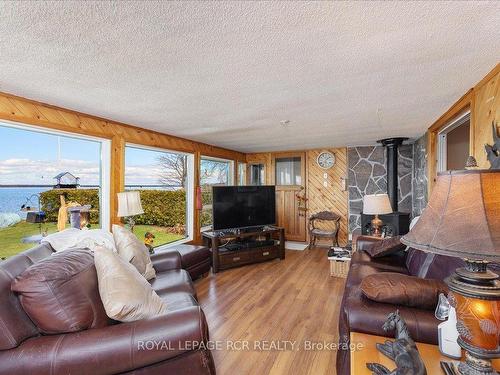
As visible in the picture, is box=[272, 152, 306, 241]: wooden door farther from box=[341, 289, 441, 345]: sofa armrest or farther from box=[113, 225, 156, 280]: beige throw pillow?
box=[341, 289, 441, 345]: sofa armrest

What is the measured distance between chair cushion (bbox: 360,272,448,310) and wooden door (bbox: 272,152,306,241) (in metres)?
4.38

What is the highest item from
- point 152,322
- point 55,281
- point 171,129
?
point 171,129

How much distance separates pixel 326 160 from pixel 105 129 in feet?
14.0

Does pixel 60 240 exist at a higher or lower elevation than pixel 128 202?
lower

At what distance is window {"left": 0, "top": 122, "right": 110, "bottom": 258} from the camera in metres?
2.47

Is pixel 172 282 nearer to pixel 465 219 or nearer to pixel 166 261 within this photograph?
pixel 166 261

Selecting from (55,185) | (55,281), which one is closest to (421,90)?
(55,281)

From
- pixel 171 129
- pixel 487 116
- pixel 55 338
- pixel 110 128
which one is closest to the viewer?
pixel 55 338

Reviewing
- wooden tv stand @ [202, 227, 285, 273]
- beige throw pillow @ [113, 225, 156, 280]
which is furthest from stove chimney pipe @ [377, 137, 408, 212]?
beige throw pillow @ [113, 225, 156, 280]

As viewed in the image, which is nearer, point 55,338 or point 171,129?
point 55,338

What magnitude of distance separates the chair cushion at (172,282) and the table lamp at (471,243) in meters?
1.83

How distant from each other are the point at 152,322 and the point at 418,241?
51.2 inches

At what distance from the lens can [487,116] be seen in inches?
75.1

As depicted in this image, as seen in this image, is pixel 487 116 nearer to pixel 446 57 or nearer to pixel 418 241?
pixel 446 57
